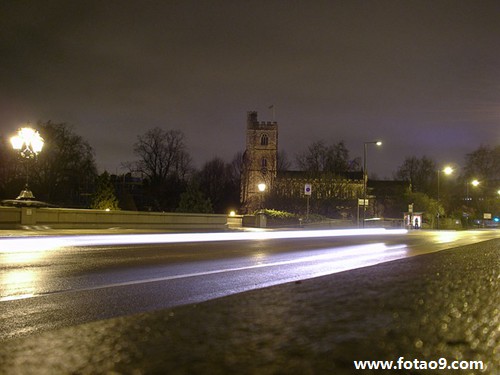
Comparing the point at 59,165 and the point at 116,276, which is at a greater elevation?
the point at 59,165

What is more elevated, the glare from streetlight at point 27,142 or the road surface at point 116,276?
the glare from streetlight at point 27,142

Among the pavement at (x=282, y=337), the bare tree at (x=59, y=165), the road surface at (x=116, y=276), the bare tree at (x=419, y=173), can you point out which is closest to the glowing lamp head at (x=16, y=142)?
the road surface at (x=116, y=276)

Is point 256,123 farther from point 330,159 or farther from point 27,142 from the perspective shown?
A: point 27,142

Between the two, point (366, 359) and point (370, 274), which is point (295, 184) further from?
point (366, 359)

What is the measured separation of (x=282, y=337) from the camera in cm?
411

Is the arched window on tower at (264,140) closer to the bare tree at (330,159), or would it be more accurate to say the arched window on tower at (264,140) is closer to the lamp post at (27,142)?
the bare tree at (330,159)

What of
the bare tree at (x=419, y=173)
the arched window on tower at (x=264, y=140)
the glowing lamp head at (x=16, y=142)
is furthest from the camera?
the arched window on tower at (x=264, y=140)

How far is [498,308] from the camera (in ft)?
16.9

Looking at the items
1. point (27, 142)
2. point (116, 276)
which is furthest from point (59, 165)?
point (116, 276)

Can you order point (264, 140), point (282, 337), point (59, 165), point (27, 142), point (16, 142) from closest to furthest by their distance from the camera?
point (282, 337) → point (16, 142) → point (27, 142) → point (59, 165) → point (264, 140)

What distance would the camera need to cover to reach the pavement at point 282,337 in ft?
11.6

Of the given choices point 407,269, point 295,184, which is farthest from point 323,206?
point 407,269

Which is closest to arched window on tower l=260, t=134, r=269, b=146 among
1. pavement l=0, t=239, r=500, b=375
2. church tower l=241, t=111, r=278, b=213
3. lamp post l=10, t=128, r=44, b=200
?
church tower l=241, t=111, r=278, b=213

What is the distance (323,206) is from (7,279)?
56.8 metres
